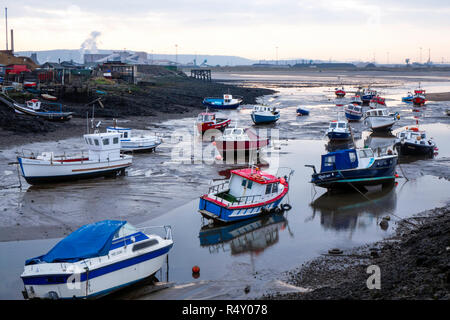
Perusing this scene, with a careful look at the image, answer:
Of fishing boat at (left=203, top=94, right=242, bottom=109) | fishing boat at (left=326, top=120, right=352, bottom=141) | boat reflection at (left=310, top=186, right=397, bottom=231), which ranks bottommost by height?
boat reflection at (left=310, top=186, right=397, bottom=231)

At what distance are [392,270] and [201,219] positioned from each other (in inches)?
355

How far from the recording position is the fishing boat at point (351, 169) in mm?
24688

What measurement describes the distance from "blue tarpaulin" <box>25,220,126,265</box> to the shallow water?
176 centimetres

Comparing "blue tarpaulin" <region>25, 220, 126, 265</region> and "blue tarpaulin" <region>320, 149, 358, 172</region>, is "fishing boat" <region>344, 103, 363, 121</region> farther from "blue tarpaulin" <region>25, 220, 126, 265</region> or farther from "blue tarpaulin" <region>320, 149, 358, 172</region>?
"blue tarpaulin" <region>25, 220, 126, 265</region>

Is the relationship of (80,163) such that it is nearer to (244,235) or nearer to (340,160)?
(244,235)

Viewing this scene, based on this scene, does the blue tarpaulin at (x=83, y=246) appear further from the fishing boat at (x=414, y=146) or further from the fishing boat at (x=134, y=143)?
the fishing boat at (x=414, y=146)

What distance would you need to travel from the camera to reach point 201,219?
20.6m

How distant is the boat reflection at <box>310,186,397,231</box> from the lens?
20.7 metres

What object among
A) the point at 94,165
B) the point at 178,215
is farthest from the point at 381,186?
the point at 94,165

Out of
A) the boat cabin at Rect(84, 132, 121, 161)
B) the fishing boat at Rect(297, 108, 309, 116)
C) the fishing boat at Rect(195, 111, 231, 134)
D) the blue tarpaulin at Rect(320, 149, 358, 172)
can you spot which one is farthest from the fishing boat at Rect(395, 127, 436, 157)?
the fishing boat at Rect(297, 108, 309, 116)

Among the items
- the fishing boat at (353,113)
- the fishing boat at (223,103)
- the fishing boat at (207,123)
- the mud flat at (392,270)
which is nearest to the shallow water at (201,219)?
the mud flat at (392,270)

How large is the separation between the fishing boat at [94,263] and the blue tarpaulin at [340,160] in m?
12.8

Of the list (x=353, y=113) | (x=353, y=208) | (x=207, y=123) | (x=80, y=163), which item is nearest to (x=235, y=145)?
(x=207, y=123)
